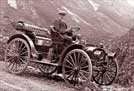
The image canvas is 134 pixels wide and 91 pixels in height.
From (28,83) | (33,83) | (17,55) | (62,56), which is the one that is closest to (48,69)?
(17,55)

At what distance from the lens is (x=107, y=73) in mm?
9766

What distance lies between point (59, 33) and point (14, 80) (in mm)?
1831

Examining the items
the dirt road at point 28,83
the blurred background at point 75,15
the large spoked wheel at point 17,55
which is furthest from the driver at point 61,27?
the blurred background at point 75,15

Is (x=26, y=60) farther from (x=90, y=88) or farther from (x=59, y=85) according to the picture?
(x=90, y=88)

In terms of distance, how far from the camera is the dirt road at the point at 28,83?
25.9 feet

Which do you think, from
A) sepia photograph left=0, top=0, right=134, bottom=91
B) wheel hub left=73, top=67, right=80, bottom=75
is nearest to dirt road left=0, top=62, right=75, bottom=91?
sepia photograph left=0, top=0, right=134, bottom=91

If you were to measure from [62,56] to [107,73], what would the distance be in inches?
64.1

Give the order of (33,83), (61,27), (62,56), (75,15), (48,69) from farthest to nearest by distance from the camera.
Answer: (75,15), (48,69), (61,27), (62,56), (33,83)

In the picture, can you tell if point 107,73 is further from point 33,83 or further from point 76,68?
point 33,83

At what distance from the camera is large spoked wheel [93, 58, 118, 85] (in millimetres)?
9664

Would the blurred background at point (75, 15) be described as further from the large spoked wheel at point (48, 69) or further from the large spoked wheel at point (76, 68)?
A: the large spoked wheel at point (76, 68)

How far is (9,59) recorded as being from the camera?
9.87m

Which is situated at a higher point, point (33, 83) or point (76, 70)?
point (76, 70)

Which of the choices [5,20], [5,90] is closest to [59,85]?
[5,90]
